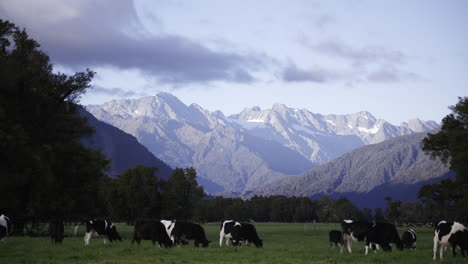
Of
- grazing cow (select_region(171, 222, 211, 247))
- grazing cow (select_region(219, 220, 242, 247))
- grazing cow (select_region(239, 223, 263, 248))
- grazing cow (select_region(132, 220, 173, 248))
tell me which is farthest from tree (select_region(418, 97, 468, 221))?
grazing cow (select_region(132, 220, 173, 248))

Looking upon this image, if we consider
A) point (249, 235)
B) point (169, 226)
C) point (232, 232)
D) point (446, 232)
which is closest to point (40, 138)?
point (169, 226)

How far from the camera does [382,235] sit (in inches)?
→ 1515

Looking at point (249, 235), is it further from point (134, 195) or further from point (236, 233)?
point (134, 195)

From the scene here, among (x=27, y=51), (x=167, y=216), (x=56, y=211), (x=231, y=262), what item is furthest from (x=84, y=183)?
(x=167, y=216)

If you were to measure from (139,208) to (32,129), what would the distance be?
225 ft

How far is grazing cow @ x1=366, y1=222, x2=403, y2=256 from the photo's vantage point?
124 ft

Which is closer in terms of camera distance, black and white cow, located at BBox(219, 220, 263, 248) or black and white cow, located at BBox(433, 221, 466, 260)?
black and white cow, located at BBox(433, 221, 466, 260)

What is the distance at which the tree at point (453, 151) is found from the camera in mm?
60000

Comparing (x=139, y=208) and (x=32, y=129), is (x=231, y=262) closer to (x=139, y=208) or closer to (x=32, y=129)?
(x=32, y=129)

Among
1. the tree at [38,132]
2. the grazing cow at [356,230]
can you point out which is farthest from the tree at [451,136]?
the tree at [38,132]

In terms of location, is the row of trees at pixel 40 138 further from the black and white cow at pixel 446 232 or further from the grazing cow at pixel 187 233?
the black and white cow at pixel 446 232

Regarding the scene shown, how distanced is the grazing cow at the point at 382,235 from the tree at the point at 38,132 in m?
23.1

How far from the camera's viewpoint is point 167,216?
11206cm

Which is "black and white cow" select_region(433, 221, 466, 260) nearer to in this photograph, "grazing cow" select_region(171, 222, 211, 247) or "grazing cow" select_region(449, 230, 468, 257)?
"grazing cow" select_region(449, 230, 468, 257)
